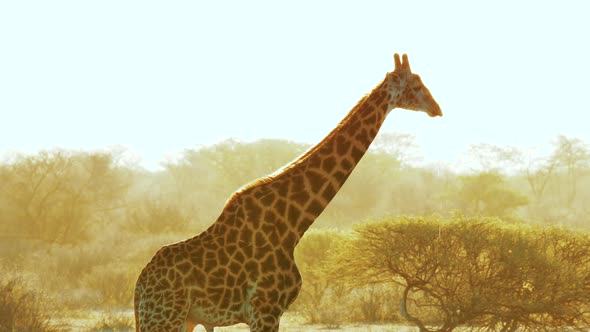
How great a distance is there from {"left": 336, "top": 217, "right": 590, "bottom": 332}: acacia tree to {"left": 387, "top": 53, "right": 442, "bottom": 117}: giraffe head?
19.9ft

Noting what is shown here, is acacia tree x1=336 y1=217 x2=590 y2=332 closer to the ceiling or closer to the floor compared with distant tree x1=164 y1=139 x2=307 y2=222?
closer to the floor

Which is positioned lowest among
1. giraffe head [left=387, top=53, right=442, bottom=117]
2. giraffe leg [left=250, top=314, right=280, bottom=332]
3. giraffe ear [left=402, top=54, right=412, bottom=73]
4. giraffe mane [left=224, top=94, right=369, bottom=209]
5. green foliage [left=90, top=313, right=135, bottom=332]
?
green foliage [left=90, top=313, right=135, bottom=332]

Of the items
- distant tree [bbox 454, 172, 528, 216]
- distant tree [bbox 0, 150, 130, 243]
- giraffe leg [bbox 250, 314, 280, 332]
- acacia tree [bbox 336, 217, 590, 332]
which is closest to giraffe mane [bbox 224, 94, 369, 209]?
giraffe leg [bbox 250, 314, 280, 332]

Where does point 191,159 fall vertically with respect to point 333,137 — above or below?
above

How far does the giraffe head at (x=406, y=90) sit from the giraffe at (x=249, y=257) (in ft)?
1.56

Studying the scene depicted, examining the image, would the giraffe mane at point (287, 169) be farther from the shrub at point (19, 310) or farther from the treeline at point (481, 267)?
the shrub at point (19, 310)

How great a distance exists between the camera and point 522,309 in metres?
13.0

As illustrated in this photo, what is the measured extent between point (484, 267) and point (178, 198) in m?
35.8

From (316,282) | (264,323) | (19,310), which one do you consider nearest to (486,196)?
(316,282)

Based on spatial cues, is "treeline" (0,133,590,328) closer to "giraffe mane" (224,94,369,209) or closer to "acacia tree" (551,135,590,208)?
"acacia tree" (551,135,590,208)

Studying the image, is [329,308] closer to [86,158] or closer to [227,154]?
[86,158]

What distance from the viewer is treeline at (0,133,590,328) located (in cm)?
2641

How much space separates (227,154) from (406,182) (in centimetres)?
1102

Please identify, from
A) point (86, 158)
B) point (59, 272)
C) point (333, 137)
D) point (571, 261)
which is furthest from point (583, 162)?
point (333, 137)
